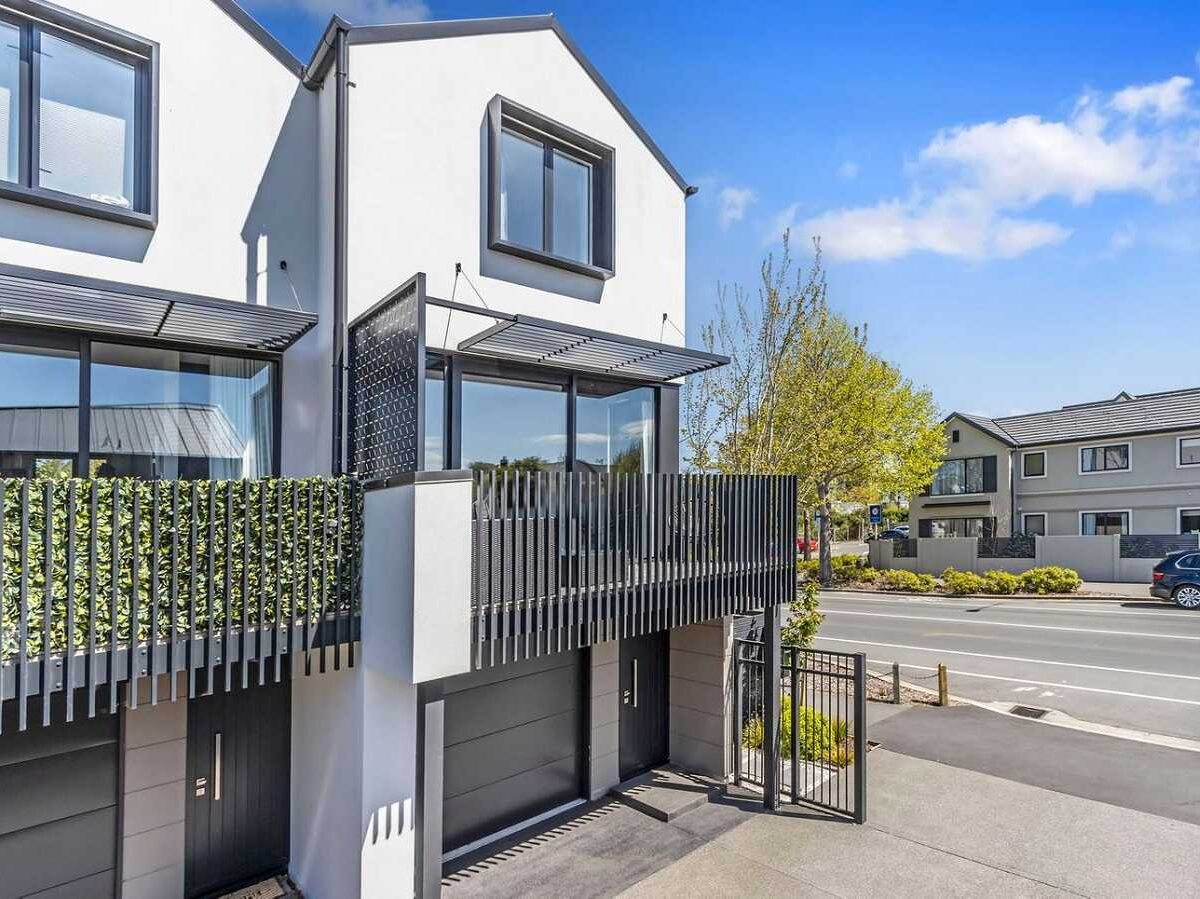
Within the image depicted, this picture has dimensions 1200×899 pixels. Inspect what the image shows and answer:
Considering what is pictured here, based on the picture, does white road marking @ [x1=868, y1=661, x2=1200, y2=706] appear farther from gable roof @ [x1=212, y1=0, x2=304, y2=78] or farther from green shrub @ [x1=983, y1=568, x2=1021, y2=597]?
gable roof @ [x1=212, y1=0, x2=304, y2=78]

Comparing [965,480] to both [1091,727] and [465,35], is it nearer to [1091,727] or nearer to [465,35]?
[1091,727]

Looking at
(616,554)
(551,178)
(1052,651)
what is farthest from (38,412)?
(1052,651)

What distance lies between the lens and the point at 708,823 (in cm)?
720

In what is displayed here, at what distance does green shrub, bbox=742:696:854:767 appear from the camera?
28.0 ft

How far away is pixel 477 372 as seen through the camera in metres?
6.83

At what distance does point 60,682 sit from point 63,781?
1.96 meters

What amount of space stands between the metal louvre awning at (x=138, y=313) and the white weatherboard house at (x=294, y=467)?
3 centimetres

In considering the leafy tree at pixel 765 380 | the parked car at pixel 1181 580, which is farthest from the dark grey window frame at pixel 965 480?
the leafy tree at pixel 765 380

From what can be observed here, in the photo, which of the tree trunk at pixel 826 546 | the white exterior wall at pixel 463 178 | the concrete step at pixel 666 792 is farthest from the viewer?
the tree trunk at pixel 826 546

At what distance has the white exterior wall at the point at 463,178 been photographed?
19.1ft

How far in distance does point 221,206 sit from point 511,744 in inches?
236

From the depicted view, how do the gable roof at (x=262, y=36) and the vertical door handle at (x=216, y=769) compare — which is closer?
the gable roof at (x=262, y=36)

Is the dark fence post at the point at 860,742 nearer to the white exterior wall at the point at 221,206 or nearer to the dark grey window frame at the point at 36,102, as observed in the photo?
the white exterior wall at the point at 221,206

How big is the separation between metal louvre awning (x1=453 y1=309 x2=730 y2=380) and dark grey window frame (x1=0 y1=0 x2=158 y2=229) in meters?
2.76
